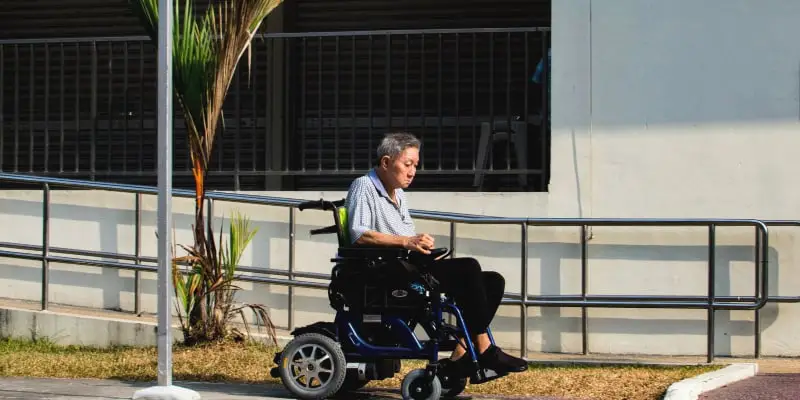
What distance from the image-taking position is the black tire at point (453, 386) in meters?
7.01

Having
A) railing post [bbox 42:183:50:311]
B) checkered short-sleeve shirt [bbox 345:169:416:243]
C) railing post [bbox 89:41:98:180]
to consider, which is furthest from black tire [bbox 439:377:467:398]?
railing post [bbox 89:41:98:180]

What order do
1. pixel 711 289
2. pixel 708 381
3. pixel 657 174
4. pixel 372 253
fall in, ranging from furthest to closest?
1. pixel 657 174
2. pixel 711 289
3. pixel 708 381
4. pixel 372 253

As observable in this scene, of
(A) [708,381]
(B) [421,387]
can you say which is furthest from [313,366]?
(A) [708,381]

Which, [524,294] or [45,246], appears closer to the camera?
[524,294]

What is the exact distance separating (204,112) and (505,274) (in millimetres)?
2863

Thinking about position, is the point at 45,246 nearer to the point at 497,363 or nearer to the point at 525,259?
the point at 525,259

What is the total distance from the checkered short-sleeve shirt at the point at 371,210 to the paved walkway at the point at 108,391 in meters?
0.93

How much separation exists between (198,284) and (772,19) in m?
4.81

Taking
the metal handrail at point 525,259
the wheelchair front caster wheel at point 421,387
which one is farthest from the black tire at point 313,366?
the metal handrail at point 525,259

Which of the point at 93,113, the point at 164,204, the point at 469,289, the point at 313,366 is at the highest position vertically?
the point at 93,113

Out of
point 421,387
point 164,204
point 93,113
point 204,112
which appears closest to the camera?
point 164,204

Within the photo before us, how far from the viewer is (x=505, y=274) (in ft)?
34.2

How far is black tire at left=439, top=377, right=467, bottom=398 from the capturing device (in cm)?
701

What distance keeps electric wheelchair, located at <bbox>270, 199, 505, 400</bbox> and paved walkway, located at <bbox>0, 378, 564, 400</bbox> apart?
26cm
